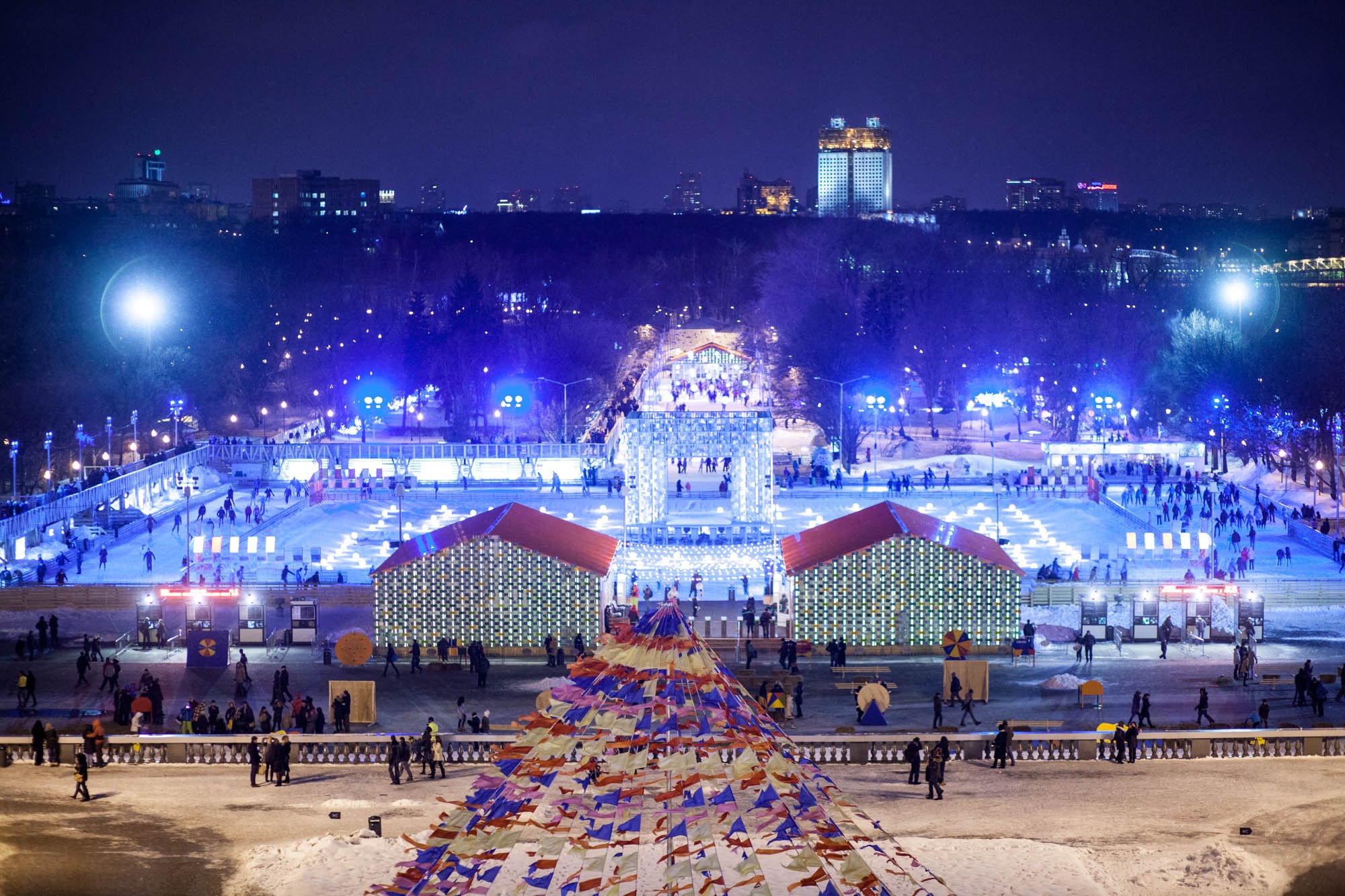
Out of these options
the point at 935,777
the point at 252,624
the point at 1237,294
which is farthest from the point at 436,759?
the point at 1237,294

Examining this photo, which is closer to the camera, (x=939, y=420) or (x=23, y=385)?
(x=23, y=385)

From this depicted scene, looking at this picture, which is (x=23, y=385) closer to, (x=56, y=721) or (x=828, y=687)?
(x=56, y=721)

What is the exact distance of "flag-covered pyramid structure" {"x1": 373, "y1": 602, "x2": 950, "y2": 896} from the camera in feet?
42.8

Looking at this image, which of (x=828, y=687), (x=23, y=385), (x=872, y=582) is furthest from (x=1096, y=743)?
(x=23, y=385)

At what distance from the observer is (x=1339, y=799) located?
25109mm

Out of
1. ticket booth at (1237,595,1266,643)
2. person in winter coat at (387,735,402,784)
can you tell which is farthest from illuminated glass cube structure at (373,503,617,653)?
ticket booth at (1237,595,1266,643)

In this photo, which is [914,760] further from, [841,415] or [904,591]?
[841,415]

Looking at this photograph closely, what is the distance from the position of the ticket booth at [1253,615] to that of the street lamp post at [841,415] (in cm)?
3441

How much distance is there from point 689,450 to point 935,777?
2471cm

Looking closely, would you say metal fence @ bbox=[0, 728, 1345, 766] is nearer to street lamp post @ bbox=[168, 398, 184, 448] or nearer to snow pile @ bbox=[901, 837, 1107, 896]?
snow pile @ bbox=[901, 837, 1107, 896]

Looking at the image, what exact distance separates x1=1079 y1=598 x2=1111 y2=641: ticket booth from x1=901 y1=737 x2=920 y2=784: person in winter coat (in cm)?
1185

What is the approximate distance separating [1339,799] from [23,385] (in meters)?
67.2

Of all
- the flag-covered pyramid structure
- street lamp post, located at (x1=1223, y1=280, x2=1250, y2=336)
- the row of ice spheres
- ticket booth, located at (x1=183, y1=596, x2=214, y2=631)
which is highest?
street lamp post, located at (x1=1223, y1=280, x2=1250, y2=336)

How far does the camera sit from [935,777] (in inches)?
990
